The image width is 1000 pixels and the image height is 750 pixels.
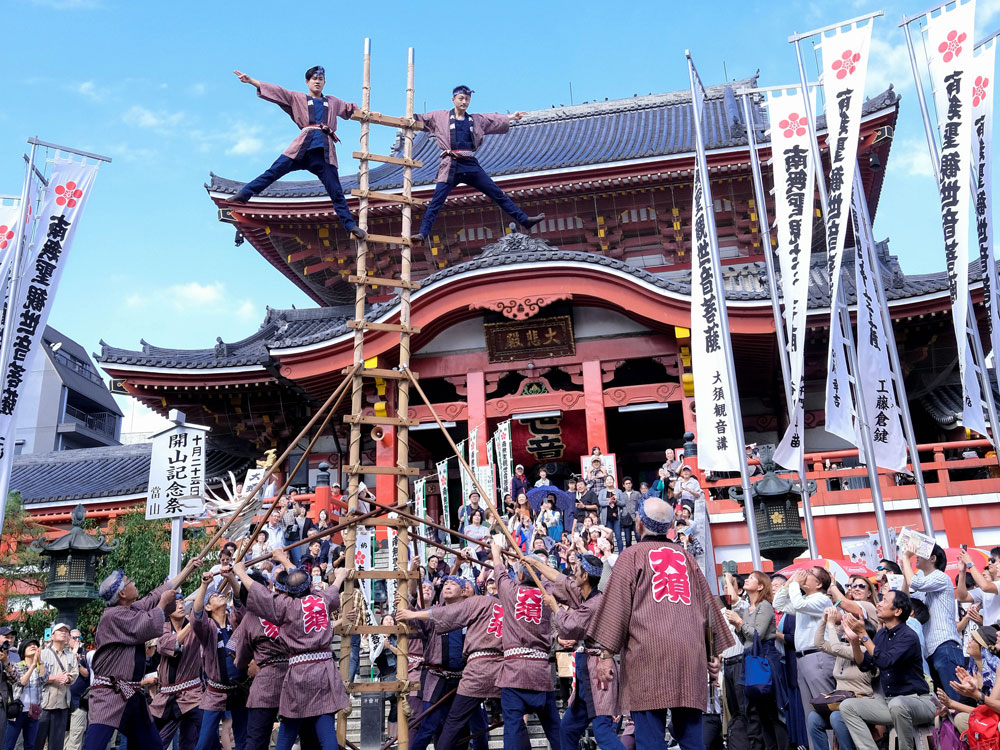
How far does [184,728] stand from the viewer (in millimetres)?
8195

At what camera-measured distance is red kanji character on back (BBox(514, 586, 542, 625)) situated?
6.99m

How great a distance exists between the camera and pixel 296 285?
22859mm

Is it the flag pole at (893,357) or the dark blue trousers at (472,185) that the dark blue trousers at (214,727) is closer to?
the dark blue trousers at (472,185)

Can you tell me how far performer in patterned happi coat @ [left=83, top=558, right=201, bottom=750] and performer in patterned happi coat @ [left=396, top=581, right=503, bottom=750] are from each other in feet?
6.80

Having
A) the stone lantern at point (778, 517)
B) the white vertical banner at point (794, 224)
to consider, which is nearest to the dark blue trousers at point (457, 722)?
the stone lantern at point (778, 517)

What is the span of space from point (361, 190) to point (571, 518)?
7.96m

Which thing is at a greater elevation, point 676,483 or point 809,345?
point 809,345

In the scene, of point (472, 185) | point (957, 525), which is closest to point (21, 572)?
point (472, 185)

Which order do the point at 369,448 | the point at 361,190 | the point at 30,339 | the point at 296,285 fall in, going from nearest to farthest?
the point at 361,190 < the point at 30,339 < the point at 369,448 < the point at 296,285

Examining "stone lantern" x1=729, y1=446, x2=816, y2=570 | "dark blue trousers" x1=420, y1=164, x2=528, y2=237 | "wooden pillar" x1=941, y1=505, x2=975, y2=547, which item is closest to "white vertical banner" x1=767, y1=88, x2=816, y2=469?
"stone lantern" x1=729, y1=446, x2=816, y2=570

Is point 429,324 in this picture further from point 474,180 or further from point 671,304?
point 474,180

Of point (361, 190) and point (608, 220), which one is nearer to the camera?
point (361, 190)

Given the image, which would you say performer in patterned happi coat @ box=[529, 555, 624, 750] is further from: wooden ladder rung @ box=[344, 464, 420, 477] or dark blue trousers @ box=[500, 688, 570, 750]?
wooden ladder rung @ box=[344, 464, 420, 477]

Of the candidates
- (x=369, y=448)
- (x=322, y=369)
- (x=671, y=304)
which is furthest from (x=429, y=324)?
(x=671, y=304)
